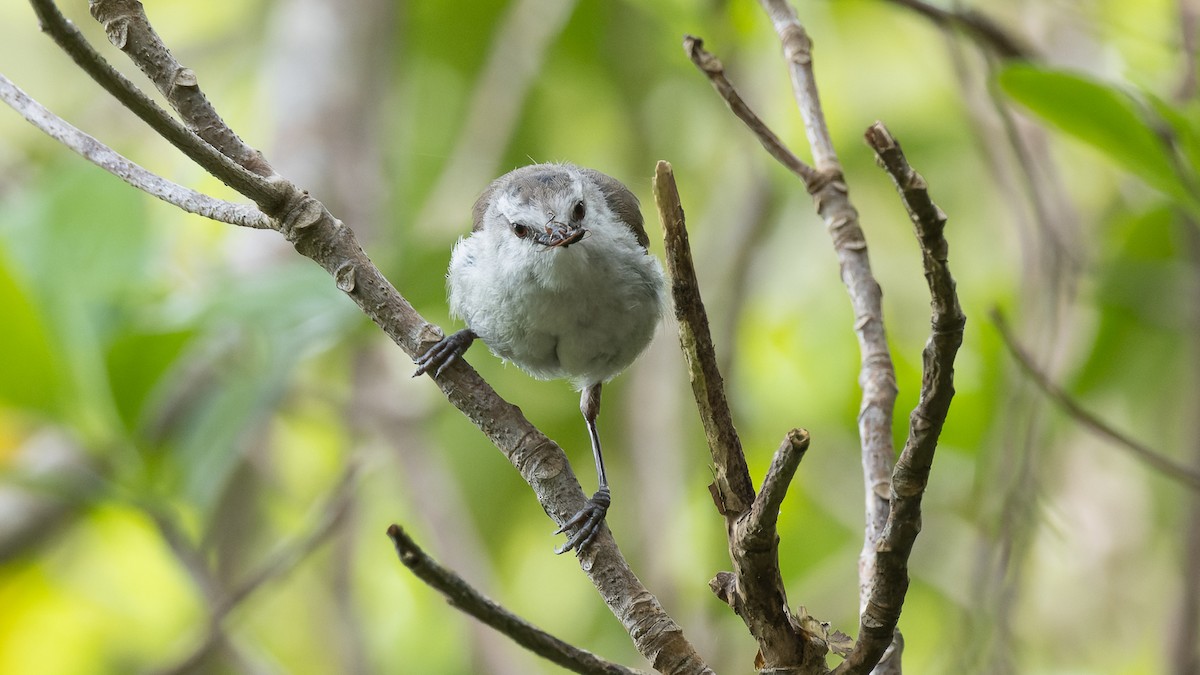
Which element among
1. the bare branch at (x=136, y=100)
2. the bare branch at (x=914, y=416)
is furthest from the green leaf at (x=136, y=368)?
the bare branch at (x=914, y=416)

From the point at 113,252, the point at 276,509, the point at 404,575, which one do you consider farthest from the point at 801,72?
the point at 276,509

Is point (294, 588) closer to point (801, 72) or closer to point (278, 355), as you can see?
point (278, 355)

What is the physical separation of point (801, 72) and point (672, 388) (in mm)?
2534

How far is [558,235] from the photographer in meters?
2.90

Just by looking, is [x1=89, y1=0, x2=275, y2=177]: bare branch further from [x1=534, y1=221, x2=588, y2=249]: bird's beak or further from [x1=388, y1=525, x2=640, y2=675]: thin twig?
[x1=534, y1=221, x2=588, y2=249]: bird's beak

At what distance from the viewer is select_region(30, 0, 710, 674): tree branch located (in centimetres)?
156

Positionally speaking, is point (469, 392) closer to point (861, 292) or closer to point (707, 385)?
point (707, 385)

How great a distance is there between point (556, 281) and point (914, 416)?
1.74m

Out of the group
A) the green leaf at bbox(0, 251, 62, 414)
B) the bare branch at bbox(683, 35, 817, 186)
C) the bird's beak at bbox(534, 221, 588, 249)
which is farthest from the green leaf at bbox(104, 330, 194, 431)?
the bare branch at bbox(683, 35, 817, 186)

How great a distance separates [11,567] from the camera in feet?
13.8

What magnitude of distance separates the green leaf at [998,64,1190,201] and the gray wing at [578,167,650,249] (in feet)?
4.05

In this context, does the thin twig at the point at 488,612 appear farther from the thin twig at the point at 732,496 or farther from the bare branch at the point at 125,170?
the bare branch at the point at 125,170

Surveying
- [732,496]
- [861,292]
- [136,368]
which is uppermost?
[136,368]

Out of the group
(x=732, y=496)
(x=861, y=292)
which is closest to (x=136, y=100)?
(x=732, y=496)
